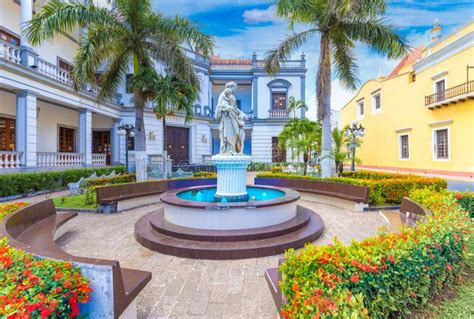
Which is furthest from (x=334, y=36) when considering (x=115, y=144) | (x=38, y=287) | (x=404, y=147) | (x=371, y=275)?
(x=115, y=144)

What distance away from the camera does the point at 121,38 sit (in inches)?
384

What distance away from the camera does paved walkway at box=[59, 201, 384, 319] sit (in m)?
2.88

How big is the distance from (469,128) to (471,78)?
310 cm

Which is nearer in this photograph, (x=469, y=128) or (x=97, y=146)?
(x=469, y=128)

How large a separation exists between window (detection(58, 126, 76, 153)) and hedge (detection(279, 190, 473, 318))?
62.9 feet

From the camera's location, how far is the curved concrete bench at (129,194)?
7684 mm

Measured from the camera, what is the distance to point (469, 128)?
48.1ft

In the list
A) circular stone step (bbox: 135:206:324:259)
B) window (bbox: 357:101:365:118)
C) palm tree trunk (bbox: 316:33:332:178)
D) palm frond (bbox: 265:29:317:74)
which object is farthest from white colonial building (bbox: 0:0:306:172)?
circular stone step (bbox: 135:206:324:259)

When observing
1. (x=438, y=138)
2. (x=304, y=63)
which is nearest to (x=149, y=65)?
(x=304, y=63)

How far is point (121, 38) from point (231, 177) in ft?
26.0

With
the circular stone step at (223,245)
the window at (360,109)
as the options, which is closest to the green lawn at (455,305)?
the circular stone step at (223,245)

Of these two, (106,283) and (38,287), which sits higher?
(38,287)

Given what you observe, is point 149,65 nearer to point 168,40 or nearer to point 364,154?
point 168,40

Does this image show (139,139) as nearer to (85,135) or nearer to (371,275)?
(85,135)
